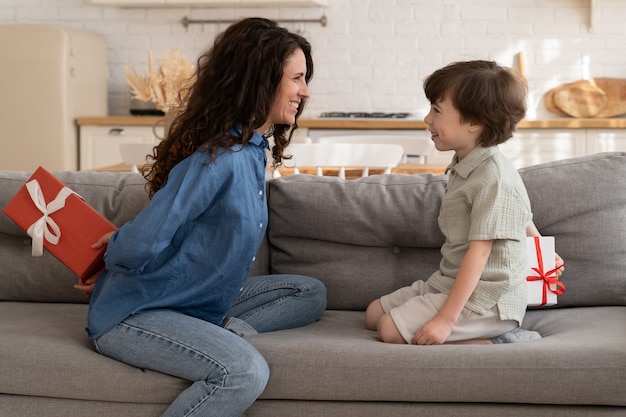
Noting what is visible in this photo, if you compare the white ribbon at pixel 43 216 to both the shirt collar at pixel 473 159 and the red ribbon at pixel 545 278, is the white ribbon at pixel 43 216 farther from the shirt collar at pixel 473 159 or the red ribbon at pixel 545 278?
the red ribbon at pixel 545 278

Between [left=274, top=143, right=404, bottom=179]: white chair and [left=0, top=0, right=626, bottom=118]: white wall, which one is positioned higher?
[left=0, top=0, right=626, bottom=118]: white wall

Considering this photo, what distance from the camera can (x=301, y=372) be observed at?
6.46 ft

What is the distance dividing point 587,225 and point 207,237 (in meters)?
1.03

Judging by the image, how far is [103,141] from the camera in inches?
221

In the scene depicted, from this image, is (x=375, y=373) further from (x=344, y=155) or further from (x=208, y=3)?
(x=208, y=3)

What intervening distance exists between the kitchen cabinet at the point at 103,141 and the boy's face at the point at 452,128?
355cm

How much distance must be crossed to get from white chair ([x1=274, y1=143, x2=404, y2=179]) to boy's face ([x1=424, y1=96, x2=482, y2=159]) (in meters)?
1.25

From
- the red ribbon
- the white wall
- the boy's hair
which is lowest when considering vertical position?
the red ribbon

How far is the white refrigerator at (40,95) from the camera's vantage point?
5.49 meters

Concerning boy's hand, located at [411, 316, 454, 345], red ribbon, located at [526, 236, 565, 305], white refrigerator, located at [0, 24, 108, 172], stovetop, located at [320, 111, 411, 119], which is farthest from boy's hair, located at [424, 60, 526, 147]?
white refrigerator, located at [0, 24, 108, 172]

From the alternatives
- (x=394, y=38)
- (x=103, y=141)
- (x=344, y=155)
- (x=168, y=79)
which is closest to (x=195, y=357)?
(x=344, y=155)

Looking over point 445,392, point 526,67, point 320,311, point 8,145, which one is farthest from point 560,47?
point 445,392

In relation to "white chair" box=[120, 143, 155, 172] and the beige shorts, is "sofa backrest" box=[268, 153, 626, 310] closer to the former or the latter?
the beige shorts

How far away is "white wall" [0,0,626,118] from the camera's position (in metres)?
5.63
